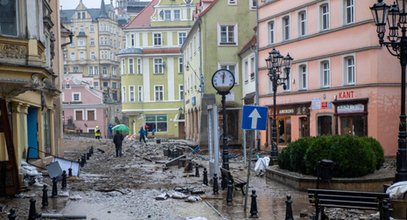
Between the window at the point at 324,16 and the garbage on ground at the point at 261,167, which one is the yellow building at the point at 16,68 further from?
the window at the point at 324,16

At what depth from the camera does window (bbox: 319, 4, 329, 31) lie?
3253cm

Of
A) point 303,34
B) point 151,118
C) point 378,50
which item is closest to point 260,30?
point 303,34

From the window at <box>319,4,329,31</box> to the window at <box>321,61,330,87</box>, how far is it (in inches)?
86.3

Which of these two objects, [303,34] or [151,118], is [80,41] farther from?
[303,34]

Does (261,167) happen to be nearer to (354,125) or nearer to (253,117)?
(253,117)

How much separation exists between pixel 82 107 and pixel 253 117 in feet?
235


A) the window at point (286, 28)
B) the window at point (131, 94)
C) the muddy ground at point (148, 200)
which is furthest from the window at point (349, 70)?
the window at point (131, 94)

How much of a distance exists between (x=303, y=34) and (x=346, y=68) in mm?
5157

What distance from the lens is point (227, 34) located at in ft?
149

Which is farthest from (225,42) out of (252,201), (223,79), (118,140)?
(252,201)

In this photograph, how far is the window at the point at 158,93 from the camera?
70.8m

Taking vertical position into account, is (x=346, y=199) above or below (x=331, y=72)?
below

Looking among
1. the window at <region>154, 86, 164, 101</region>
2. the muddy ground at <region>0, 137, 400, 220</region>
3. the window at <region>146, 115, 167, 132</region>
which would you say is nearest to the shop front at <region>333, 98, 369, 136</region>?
the muddy ground at <region>0, 137, 400, 220</region>

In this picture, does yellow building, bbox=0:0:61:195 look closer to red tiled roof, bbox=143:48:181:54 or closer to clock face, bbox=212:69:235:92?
clock face, bbox=212:69:235:92
